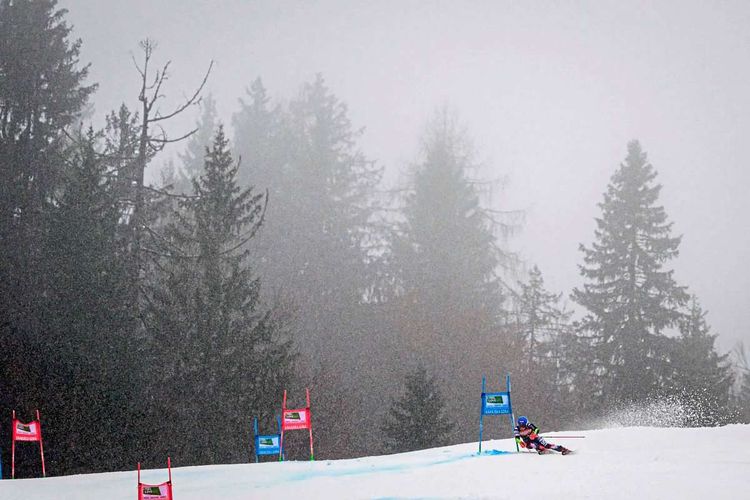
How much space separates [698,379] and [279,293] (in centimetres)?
2133

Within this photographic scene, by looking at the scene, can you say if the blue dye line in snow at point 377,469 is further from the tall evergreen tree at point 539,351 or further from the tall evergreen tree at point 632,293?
the tall evergreen tree at point 539,351

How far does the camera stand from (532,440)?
49.1 feet

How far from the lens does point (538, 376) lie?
144 ft

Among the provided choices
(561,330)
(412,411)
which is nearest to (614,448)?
(412,411)

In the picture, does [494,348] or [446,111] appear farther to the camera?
[446,111]

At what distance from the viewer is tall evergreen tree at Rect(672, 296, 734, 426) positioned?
35750 millimetres

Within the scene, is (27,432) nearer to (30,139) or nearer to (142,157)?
(142,157)

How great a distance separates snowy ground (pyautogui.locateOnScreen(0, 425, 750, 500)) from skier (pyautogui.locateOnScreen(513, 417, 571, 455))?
261 mm

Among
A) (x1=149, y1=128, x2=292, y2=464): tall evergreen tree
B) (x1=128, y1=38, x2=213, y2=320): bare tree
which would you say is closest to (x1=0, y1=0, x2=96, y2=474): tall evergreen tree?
(x1=128, y1=38, x2=213, y2=320): bare tree

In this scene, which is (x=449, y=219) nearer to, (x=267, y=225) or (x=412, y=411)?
(x=267, y=225)

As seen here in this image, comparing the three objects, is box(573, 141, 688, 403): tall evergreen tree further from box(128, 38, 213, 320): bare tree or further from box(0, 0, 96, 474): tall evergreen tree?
box(0, 0, 96, 474): tall evergreen tree

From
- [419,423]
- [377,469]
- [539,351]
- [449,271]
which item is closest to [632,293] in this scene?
[539,351]

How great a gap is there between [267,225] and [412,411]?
81.1ft

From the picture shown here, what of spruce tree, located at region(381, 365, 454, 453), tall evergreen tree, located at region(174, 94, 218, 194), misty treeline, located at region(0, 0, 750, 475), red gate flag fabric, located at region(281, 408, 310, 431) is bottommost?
spruce tree, located at region(381, 365, 454, 453)
